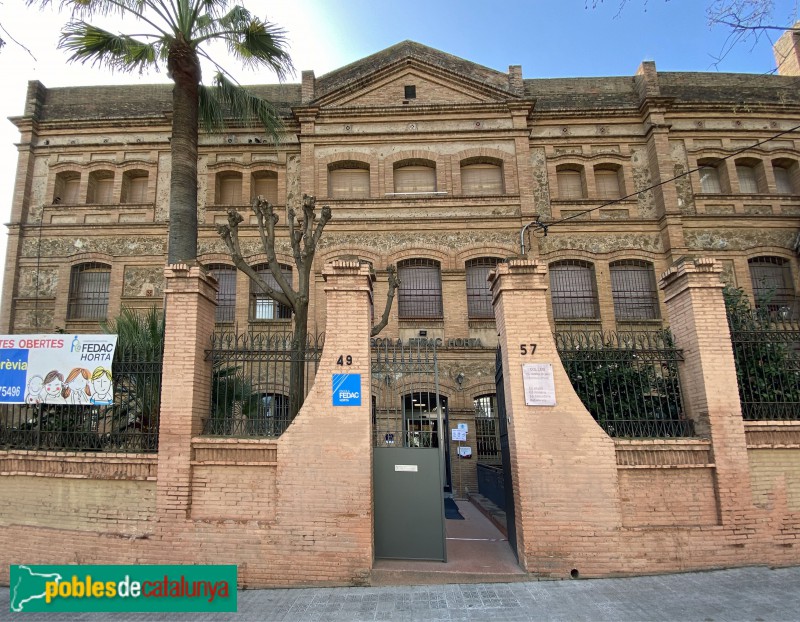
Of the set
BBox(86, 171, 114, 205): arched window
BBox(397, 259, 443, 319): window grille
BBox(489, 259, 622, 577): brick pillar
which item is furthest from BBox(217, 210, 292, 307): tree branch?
BBox(86, 171, 114, 205): arched window

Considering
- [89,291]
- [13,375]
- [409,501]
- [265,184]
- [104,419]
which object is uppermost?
[265,184]

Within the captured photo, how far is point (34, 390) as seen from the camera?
711cm

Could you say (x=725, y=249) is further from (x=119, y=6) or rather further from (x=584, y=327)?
(x=119, y=6)

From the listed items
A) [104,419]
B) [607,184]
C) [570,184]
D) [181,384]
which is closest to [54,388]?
[104,419]

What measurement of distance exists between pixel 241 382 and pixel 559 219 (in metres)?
11.1

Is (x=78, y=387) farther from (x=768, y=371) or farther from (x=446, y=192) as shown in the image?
(x=446, y=192)

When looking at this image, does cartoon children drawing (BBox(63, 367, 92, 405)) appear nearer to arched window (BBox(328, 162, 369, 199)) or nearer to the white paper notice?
the white paper notice

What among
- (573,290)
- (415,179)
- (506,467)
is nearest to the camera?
(506,467)

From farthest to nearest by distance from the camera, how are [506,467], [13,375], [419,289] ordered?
[419,289] → [506,467] → [13,375]

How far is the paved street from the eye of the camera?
5.14 metres

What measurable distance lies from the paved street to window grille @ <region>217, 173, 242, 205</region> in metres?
12.4

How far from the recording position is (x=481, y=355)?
14281 millimetres

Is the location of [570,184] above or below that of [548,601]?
above

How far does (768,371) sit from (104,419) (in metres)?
9.53
